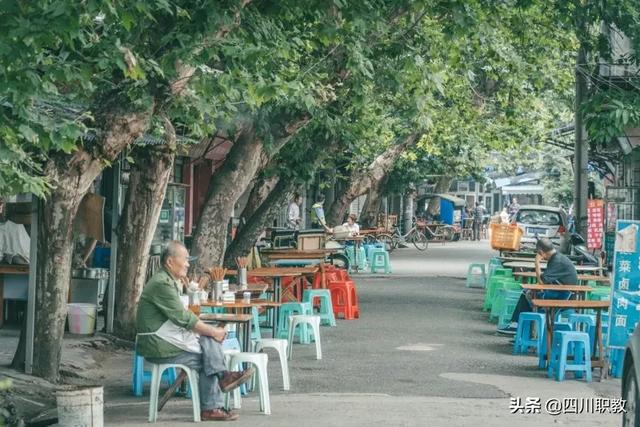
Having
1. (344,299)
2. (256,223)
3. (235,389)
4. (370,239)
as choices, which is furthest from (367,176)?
(235,389)

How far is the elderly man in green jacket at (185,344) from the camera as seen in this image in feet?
36.0

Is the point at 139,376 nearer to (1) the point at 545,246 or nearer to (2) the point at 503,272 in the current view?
(1) the point at 545,246

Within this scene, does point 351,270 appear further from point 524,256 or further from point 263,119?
point 263,119

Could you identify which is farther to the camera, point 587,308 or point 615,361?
A: point 615,361

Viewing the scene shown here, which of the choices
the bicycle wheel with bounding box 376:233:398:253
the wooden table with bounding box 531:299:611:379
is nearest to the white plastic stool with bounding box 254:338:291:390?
the wooden table with bounding box 531:299:611:379

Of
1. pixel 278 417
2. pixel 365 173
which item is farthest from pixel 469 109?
pixel 278 417

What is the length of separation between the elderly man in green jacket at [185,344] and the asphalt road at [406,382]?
315 millimetres

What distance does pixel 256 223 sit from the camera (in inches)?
898

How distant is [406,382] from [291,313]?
463cm

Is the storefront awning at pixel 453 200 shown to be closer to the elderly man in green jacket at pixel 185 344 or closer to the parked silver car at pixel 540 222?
the parked silver car at pixel 540 222

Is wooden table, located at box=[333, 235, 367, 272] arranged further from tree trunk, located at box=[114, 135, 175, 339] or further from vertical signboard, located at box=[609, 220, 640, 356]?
vertical signboard, located at box=[609, 220, 640, 356]

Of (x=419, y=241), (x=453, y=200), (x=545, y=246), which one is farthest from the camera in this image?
A: (x=453, y=200)

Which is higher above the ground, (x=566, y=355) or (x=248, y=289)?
(x=248, y=289)

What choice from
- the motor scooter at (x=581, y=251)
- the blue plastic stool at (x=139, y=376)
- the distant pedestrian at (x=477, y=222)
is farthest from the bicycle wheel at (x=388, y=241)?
the blue plastic stool at (x=139, y=376)
